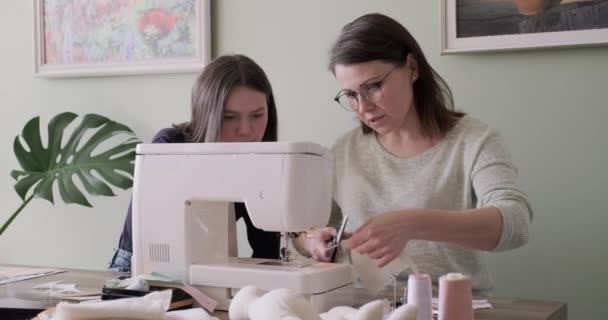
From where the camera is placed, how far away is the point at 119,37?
2.85 metres

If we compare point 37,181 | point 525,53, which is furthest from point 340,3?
point 37,181

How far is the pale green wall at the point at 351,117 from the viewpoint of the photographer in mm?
2141

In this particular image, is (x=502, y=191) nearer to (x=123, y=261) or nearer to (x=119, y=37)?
(x=123, y=261)

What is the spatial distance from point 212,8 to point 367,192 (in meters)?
1.07

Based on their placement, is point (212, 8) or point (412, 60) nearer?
point (412, 60)

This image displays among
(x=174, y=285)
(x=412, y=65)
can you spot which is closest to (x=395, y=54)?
(x=412, y=65)

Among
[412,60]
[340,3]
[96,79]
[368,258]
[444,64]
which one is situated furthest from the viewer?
[96,79]

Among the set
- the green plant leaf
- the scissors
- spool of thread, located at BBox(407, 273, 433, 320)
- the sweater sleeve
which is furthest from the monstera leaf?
spool of thread, located at BBox(407, 273, 433, 320)

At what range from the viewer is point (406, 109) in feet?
6.19

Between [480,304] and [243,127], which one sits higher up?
[243,127]

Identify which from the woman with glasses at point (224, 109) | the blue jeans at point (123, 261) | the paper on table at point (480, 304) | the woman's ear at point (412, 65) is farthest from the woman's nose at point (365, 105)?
the blue jeans at point (123, 261)

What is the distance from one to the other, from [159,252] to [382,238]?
1.50 feet

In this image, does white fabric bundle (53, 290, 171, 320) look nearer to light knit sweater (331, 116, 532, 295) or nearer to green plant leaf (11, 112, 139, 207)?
light knit sweater (331, 116, 532, 295)

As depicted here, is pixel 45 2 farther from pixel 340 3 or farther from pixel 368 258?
pixel 368 258
